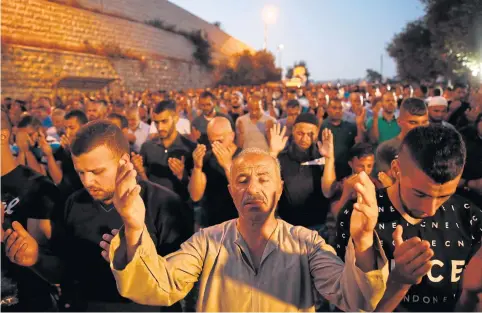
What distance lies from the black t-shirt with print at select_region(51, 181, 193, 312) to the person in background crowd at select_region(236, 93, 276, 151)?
3527 millimetres

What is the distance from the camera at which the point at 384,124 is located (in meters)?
6.88

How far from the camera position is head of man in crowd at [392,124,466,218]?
238 centimetres

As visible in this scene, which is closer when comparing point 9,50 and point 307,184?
point 307,184

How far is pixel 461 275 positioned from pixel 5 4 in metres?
23.1

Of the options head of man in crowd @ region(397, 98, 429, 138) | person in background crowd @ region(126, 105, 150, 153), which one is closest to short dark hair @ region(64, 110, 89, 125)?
person in background crowd @ region(126, 105, 150, 153)

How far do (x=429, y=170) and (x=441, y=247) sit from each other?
1.31ft

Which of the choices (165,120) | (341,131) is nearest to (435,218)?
(165,120)

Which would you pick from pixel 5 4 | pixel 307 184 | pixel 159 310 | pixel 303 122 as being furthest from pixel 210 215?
pixel 5 4

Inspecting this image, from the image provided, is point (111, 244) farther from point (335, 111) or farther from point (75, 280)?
point (335, 111)

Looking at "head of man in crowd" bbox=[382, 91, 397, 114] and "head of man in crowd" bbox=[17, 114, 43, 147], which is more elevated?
"head of man in crowd" bbox=[382, 91, 397, 114]

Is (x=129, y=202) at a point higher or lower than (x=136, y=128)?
higher

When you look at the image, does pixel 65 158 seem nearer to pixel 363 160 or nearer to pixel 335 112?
pixel 363 160

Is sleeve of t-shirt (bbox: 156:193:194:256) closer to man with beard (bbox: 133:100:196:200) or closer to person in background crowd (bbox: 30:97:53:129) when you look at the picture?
man with beard (bbox: 133:100:196:200)

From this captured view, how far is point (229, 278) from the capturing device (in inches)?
84.6
